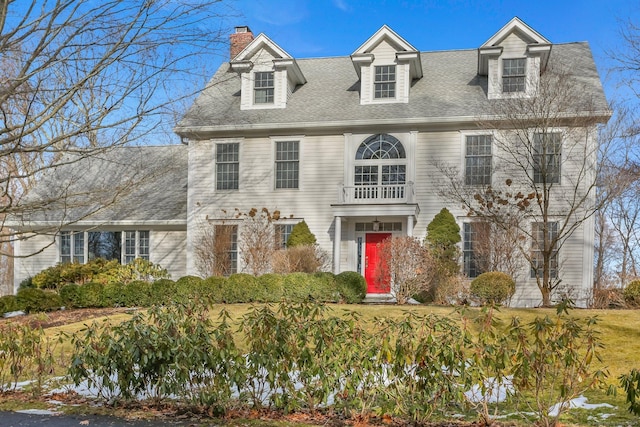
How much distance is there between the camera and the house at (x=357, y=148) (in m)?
17.4

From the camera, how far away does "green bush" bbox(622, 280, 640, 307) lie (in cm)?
1360

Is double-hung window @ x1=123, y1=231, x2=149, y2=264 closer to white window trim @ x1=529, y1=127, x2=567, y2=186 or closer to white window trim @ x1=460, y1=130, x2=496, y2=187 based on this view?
white window trim @ x1=460, y1=130, x2=496, y2=187

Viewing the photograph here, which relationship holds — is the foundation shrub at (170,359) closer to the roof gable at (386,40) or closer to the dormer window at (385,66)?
the dormer window at (385,66)

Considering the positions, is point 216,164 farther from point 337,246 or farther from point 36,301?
point 36,301

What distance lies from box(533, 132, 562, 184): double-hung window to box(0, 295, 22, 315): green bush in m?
14.5

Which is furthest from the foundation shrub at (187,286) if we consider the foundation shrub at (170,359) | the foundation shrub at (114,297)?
the foundation shrub at (170,359)

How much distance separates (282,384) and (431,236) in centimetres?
1199

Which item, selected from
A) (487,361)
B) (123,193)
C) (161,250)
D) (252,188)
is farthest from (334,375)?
(161,250)

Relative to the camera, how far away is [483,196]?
17234mm

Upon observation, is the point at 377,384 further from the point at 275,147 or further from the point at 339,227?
the point at 275,147

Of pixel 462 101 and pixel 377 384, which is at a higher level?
pixel 462 101

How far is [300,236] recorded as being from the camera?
58.6 feet

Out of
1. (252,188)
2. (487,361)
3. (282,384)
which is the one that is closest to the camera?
(487,361)

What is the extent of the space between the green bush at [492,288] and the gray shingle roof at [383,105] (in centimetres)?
543
